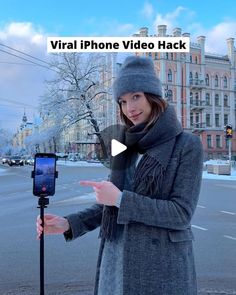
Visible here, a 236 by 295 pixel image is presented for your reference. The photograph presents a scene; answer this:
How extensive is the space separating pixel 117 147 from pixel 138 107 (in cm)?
21

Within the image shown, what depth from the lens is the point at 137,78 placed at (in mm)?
2012

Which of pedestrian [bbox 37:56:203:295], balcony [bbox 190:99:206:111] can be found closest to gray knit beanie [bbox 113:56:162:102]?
pedestrian [bbox 37:56:203:295]

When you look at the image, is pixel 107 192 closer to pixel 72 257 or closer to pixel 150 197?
pixel 150 197

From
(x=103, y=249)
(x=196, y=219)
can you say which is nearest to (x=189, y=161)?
(x=103, y=249)

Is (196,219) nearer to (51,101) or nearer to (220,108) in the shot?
(51,101)

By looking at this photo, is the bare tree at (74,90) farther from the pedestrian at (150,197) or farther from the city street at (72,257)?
the pedestrian at (150,197)

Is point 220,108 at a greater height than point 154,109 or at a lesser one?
greater

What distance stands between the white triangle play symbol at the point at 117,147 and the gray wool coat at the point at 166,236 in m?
0.24

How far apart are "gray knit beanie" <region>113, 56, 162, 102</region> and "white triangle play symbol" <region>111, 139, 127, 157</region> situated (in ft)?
0.79

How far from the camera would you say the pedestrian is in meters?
1.82

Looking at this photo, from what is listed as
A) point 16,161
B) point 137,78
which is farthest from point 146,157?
point 16,161

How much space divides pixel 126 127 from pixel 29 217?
9.05 m

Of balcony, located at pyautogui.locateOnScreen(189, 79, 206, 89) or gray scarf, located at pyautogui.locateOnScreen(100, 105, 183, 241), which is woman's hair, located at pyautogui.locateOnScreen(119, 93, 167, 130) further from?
balcony, located at pyautogui.locateOnScreen(189, 79, 206, 89)

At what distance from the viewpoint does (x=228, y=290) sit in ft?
16.5
